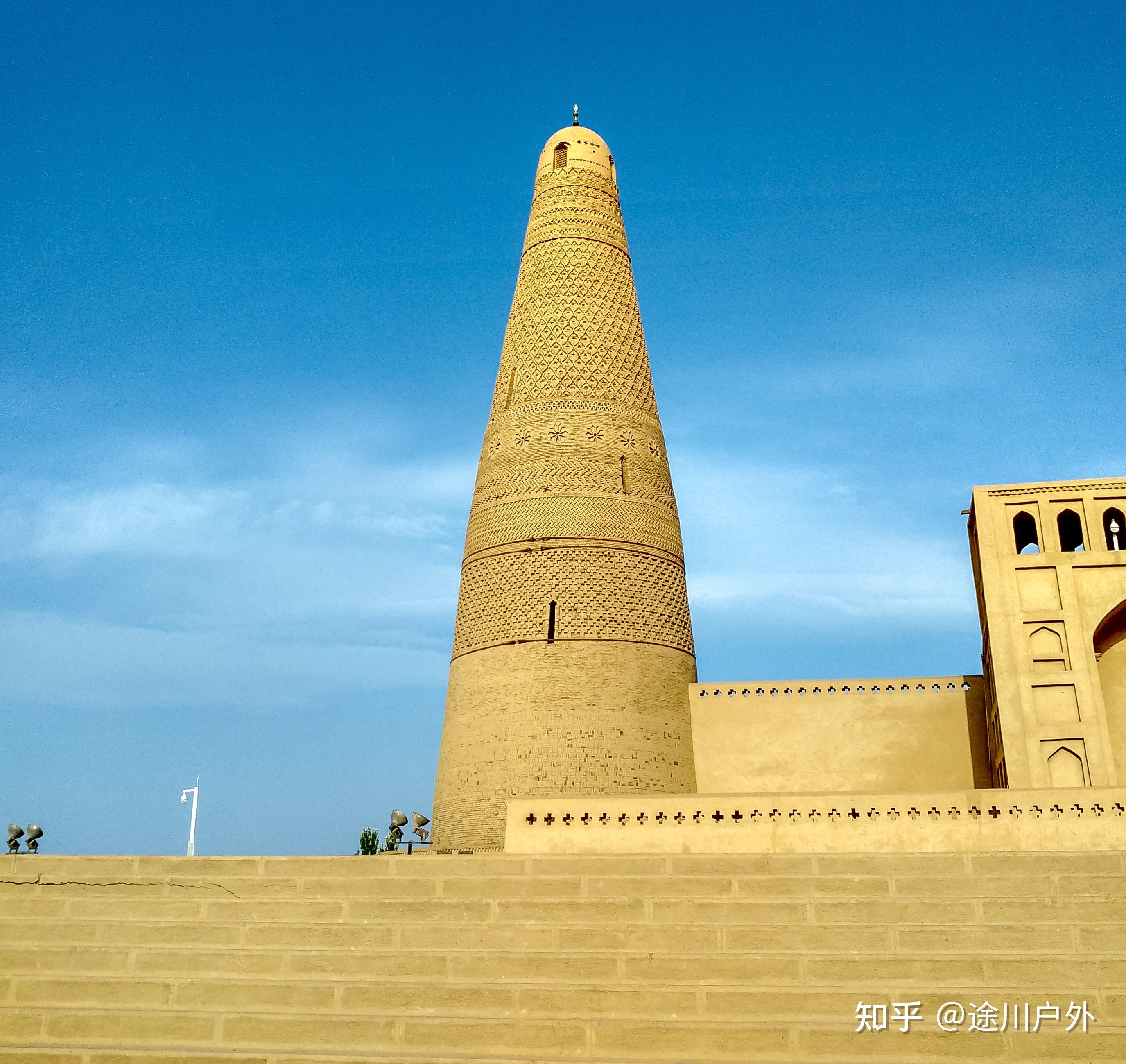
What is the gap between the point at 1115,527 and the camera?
42.8 ft

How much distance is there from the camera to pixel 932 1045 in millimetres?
7387

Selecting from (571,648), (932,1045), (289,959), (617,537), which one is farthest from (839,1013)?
(617,537)

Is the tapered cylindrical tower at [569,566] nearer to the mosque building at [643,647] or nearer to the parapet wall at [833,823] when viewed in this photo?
the mosque building at [643,647]

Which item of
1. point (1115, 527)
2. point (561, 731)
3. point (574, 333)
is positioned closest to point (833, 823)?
point (561, 731)

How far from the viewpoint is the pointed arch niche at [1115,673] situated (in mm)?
12742

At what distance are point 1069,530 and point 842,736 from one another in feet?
11.3

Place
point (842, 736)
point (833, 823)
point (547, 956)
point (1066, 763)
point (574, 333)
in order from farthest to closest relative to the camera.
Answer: point (574, 333) → point (842, 736) → point (1066, 763) → point (833, 823) → point (547, 956)

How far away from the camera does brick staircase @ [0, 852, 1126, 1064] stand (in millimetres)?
7645

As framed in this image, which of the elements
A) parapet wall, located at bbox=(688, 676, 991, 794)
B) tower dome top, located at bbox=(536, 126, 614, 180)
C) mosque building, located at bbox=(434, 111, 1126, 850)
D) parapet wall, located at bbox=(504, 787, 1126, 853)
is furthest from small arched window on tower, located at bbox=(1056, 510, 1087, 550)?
tower dome top, located at bbox=(536, 126, 614, 180)

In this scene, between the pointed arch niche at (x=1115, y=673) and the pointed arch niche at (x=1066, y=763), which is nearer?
the pointed arch niche at (x=1066, y=763)

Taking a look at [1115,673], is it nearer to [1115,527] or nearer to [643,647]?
[1115,527]

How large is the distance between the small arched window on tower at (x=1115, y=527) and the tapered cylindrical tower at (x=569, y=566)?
4.94 m

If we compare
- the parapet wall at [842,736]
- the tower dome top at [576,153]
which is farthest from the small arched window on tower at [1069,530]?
the tower dome top at [576,153]

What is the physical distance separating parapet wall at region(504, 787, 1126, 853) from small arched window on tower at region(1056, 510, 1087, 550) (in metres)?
3.85
